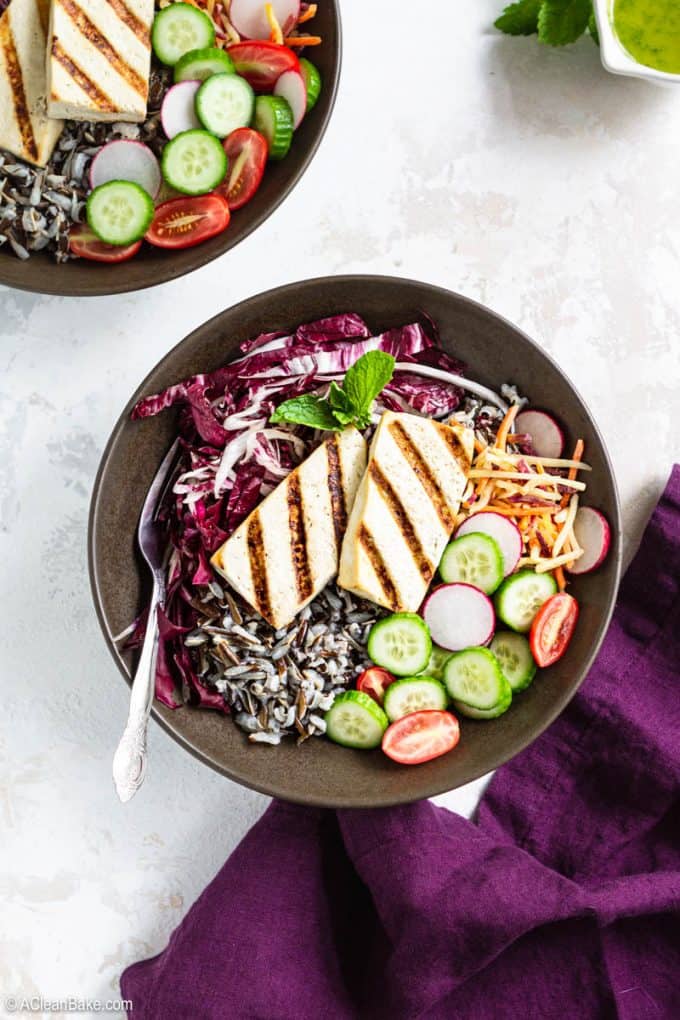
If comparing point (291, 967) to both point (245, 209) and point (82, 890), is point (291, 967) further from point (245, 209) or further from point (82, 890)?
point (245, 209)

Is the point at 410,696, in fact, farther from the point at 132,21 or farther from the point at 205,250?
the point at 132,21

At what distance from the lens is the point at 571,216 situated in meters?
4.17

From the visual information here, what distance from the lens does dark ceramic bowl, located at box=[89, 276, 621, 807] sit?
135 inches

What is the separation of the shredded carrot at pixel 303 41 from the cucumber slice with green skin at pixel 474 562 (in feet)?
5.98

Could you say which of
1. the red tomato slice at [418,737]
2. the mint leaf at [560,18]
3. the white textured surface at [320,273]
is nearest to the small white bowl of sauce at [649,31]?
the mint leaf at [560,18]

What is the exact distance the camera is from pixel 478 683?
3.47m

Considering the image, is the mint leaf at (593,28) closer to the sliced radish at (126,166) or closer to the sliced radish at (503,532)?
the sliced radish at (126,166)

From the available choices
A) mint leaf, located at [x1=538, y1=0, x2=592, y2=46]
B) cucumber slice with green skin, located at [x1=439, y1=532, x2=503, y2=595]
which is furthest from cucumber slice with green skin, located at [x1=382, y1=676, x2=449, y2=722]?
mint leaf, located at [x1=538, y1=0, x2=592, y2=46]

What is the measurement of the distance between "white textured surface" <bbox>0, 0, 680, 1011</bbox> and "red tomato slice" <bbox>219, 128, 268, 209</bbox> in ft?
1.19

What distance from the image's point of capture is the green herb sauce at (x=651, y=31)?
3.90 metres

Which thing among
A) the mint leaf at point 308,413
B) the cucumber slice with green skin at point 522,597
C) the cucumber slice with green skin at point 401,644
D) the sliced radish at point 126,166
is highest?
the sliced radish at point 126,166

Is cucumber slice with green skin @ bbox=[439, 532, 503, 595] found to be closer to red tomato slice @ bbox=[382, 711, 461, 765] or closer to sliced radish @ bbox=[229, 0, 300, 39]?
red tomato slice @ bbox=[382, 711, 461, 765]

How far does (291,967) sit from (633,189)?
→ 3296mm

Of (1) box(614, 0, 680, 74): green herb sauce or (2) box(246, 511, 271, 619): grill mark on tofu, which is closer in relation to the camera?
(2) box(246, 511, 271, 619): grill mark on tofu
